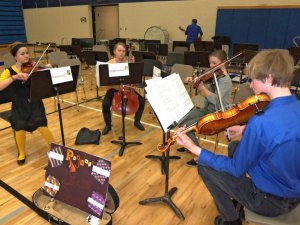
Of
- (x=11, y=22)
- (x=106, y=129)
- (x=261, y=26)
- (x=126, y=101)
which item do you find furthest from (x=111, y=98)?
(x=11, y=22)

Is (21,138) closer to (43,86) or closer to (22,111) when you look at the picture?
(22,111)

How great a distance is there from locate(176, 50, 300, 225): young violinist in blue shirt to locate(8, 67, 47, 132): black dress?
216cm

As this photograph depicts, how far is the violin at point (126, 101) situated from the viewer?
3.54 metres

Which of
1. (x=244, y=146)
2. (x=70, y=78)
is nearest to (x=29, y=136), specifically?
(x=70, y=78)

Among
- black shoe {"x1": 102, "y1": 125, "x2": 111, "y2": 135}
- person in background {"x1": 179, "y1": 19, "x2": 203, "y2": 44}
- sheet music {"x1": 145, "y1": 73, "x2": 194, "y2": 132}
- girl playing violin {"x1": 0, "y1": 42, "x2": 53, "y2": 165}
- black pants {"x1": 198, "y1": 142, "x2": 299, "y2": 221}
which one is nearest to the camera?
black pants {"x1": 198, "y1": 142, "x2": 299, "y2": 221}

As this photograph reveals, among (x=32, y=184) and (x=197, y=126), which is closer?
(x=197, y=126)

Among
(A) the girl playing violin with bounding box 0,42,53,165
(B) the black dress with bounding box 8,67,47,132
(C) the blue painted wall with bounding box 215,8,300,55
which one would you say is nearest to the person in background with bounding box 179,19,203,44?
(C) the blue painted wall with bounding box 215,8,300,55

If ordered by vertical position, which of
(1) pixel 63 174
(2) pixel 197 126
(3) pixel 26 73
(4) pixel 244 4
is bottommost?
(1) pixel 63 174

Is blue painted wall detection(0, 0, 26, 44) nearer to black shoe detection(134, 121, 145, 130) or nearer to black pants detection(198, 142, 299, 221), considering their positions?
black shoe detection(134, 121, 145, 130)

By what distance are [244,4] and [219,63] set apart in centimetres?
676

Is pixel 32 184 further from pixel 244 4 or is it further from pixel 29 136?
pixel 244 4

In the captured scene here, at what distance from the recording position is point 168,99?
1.94 m

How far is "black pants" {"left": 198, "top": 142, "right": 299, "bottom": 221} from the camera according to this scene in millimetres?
1470

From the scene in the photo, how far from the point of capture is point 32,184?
266 cm
